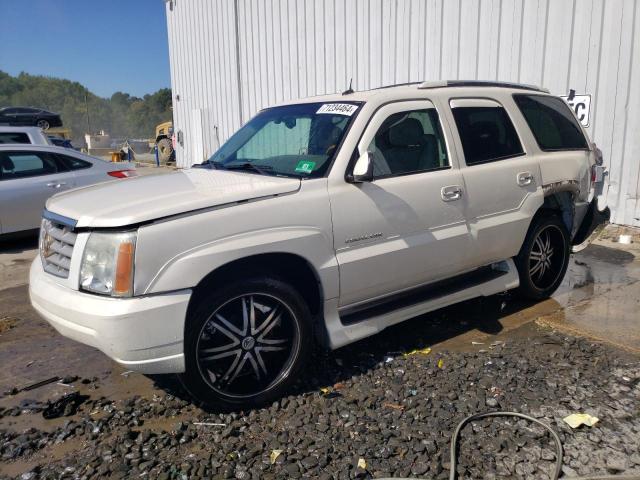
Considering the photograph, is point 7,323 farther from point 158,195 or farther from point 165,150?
point 165,150

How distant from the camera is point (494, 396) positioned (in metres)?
3.48

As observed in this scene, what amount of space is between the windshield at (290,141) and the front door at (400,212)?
21 cm

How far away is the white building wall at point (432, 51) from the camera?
7801mm

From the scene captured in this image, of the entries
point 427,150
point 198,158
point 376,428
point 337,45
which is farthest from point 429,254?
point 198,158

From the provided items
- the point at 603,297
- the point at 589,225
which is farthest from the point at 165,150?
the point at 603,297

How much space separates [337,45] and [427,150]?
8382 millimetres

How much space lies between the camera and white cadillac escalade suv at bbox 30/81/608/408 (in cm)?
300

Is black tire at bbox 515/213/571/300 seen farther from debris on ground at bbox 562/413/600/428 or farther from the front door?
debris on ground at bbox 562/413/600/428

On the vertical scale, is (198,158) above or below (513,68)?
below

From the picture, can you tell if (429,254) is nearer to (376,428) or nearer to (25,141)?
(376,428)

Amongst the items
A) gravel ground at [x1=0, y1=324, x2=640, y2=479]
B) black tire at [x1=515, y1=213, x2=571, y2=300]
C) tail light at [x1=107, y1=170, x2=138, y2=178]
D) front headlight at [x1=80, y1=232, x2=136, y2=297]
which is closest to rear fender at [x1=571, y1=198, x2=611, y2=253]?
black tire at [x1=515, y1=213, x2=571, y2=300]

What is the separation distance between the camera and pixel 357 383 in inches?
146

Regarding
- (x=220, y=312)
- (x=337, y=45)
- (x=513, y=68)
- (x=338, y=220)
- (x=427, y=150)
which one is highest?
(x=337, y=45)

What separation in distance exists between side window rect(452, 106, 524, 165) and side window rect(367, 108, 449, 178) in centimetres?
24
